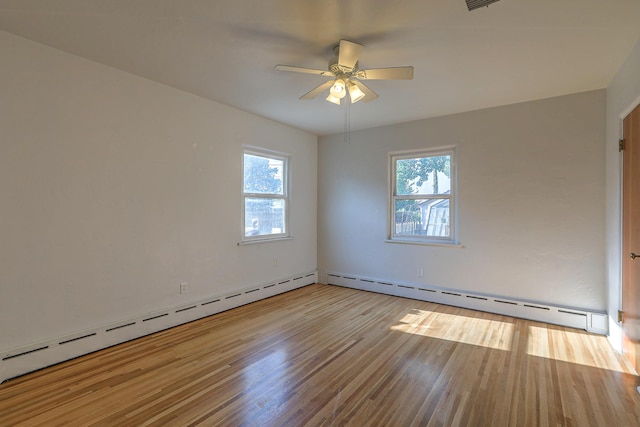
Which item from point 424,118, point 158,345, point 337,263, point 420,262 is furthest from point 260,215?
point 424,118

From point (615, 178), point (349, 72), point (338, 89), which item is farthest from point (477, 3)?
point (615, 178)

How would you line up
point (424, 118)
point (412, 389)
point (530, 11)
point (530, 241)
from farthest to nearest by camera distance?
point (424, 118)
point (530, 241)
point (412, 389)
point (530, 11)

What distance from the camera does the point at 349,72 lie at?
253 cm

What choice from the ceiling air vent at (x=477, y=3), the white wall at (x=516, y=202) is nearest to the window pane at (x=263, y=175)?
the white wall at (x=516, y=202)

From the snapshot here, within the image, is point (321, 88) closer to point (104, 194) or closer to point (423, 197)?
point (104, 194)

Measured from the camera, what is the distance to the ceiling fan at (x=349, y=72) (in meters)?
2.25

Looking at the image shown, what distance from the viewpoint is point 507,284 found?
381cm

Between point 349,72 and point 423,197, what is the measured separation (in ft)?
8.26

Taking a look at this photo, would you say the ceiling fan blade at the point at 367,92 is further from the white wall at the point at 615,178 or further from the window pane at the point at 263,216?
the window pane at the point at 263,216

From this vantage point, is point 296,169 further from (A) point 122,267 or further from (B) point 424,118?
(A) point 122,267

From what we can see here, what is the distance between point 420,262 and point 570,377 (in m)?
2.20

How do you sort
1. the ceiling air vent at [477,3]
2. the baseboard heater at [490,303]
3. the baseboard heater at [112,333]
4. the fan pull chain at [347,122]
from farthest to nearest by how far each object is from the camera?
the fan pull chain at [347,122], the baseboard heater at [490,303], the baseboard heater at [112,333], the ceiling air vent at [477,3]

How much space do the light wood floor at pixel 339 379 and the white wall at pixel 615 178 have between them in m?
0.40

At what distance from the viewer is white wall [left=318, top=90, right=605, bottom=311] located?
3.37m
